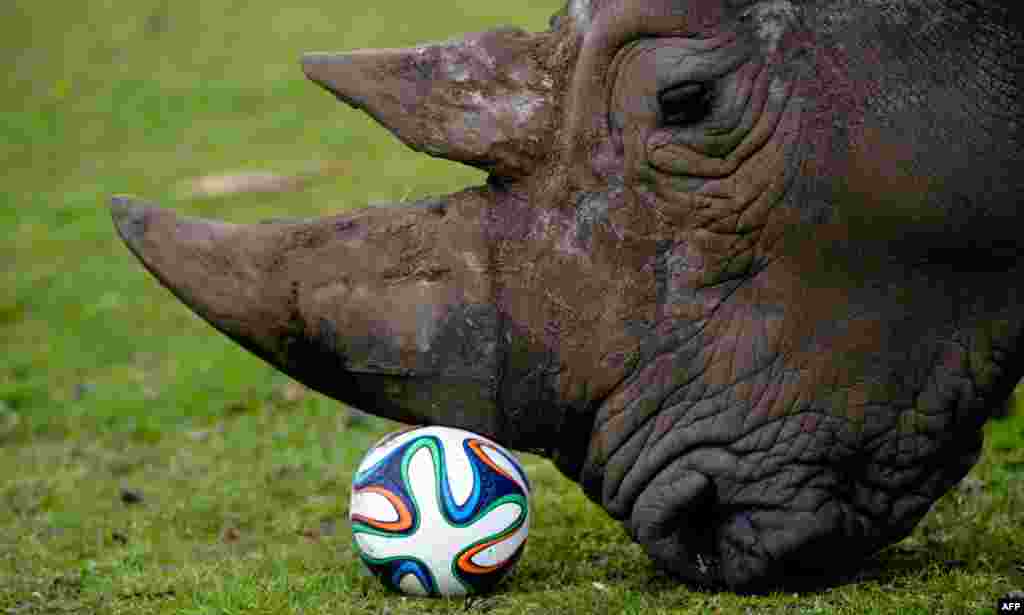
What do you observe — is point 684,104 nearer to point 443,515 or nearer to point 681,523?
point 681,523

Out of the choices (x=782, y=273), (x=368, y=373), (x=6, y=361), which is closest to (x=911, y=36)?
(x=782, y=273)

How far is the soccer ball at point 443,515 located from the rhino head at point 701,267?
14 cm

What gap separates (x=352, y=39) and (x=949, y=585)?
712 inches

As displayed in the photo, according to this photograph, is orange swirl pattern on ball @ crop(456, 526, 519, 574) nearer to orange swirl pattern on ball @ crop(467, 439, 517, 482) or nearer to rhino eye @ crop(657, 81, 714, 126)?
orange swirl pattern on ball @ crop(467, 439, 517, 482)

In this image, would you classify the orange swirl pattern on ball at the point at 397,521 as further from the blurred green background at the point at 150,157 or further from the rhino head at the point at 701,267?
the blurred green background at the point at 150,157

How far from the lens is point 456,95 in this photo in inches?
170

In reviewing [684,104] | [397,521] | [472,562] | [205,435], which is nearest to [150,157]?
[205,435]

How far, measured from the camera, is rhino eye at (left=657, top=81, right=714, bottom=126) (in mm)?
4195

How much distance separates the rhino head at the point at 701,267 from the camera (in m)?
4.11

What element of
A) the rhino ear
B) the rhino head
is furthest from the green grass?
the rhino ear

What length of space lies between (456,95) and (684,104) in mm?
647

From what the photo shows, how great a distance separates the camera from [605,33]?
426cm

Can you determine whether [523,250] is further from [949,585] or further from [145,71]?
[145,71]

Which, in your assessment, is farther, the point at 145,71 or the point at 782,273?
the point at 145,71
